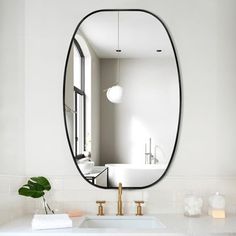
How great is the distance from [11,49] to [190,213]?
1407mm

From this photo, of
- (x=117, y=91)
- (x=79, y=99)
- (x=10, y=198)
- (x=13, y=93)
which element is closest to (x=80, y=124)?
(x=79, y=99)

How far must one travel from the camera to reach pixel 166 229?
230 centimetres

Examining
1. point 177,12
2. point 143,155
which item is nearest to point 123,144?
point 143,155

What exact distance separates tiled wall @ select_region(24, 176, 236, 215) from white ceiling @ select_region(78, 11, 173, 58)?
2.56 ft

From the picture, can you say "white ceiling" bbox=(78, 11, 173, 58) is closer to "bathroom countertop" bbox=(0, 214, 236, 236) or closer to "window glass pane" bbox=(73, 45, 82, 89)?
"window glass pane" bbox=(73, 45, 82, 89)

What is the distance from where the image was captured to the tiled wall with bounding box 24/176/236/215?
277cm

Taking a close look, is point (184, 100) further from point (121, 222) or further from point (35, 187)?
point (35, 187)

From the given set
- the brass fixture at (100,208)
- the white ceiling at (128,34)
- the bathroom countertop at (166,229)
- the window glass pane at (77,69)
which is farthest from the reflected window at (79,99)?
the bathroom countertop at (166,229)

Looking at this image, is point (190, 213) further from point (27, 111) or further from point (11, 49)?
point (11, 49)

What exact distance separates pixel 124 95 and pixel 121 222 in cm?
75

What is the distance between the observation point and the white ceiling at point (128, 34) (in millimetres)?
2795

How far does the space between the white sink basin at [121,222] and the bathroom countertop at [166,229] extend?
0.11 metres

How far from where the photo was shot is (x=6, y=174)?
8.37 ft

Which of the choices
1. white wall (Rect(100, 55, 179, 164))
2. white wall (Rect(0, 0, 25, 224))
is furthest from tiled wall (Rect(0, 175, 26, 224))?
white wall (Rect(100, 55, 179, 164))
